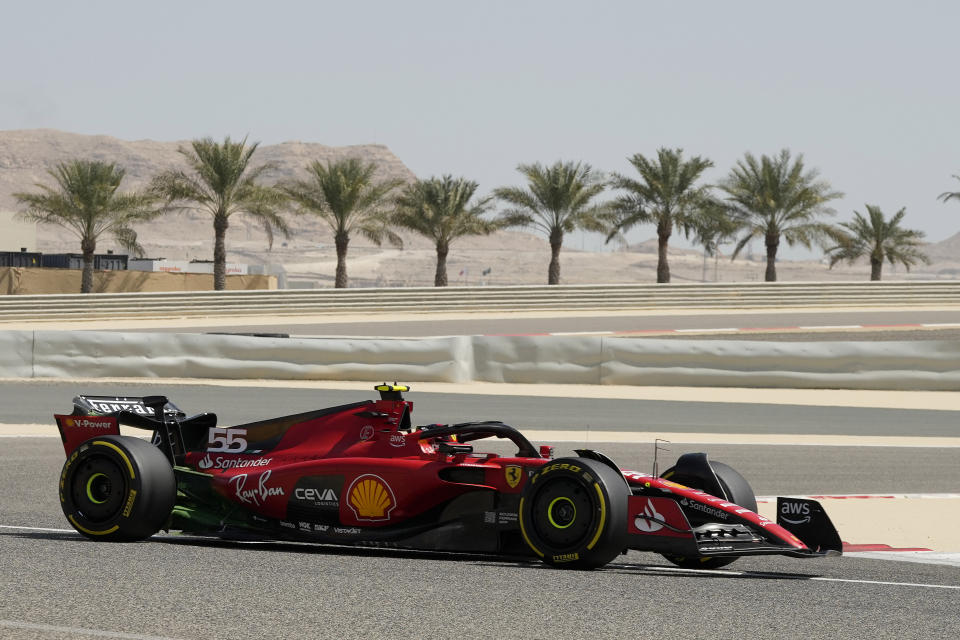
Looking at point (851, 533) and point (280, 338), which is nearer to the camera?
point (851, 533)

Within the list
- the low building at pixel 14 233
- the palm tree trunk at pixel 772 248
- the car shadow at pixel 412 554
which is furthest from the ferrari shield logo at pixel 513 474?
the low building at pixel 14 233

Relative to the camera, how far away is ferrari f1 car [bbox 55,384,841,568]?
7.54 meters

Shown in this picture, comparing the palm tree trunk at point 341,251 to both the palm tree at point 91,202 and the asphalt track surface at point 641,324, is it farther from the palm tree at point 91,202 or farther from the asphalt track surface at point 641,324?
the asphalt track surface at point 641,324

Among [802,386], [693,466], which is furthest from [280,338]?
[693,466]

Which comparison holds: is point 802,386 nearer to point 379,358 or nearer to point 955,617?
point 379,358

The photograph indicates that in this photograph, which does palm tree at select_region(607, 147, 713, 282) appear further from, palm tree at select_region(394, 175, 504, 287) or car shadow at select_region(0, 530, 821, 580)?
car shadow at select_region(0, 530, 821, 580)

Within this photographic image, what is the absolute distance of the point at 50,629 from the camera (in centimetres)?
→ 572

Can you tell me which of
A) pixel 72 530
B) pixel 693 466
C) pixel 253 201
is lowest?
pixel 72 530

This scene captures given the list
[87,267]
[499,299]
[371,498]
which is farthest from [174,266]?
[371,498]

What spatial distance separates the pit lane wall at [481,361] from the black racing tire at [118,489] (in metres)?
16.9

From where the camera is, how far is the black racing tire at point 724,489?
8281 mm

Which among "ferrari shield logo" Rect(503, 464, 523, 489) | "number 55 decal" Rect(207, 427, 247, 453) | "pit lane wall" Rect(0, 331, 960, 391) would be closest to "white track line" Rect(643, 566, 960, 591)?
"ferrari shield logo" Rect(503, 464, 523, 489)

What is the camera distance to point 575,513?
752 cm

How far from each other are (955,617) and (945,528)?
16.5ft
